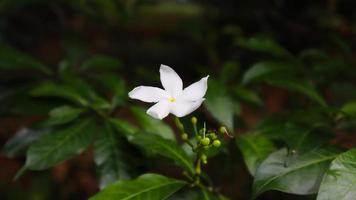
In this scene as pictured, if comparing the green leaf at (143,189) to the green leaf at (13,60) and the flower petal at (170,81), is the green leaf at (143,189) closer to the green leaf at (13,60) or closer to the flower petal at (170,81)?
the flower petal at (170,81)

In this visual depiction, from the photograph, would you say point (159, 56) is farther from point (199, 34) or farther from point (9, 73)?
point (9, 73)

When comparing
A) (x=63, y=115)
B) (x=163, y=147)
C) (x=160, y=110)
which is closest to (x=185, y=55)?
(x=63, y=115)

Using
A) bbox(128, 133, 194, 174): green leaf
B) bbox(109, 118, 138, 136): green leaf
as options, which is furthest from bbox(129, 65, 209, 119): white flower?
bbox(109, 118, 138, 136): green leaf

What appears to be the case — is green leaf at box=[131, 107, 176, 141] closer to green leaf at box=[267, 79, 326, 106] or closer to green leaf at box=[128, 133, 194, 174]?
green leaf at box=[128, 133, 194, 174]

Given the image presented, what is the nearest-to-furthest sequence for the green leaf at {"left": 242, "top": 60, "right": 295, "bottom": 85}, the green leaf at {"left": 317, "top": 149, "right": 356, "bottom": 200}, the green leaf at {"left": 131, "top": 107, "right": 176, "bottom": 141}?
the green leaf at {"left": 317, "top": 149, "right": 356, "bottom": 200} < the green leaf at {"left": 131, "top": 107, "right": 176, "bottom": 141} < the green leaf at {"left": 242, "top": 60, "right": 295, "bottom": 85}

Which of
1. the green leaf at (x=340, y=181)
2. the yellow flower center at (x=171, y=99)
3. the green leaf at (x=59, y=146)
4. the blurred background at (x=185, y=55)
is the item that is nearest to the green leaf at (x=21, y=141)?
the blurred background at (x=185, y=55)

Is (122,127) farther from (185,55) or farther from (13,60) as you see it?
(185,55)
